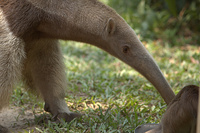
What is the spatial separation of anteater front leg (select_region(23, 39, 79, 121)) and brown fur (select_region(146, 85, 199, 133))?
5.35ft

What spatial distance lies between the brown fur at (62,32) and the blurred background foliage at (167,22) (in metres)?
4.85

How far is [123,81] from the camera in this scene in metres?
5.77

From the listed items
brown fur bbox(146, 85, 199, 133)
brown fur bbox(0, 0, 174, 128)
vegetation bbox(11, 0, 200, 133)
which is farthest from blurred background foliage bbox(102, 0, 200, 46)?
brown fur bbox(146, 85, 199, 133)

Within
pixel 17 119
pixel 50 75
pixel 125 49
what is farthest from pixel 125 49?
pixel 17 119

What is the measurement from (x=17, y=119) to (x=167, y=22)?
665cm

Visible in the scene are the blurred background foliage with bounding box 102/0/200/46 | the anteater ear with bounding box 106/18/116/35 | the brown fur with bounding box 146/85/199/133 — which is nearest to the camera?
the brown fur with bounding box 146/85/199/133

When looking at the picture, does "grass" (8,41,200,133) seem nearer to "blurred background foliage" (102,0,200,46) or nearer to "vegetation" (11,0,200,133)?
"vegetation" (11,0,200,133)

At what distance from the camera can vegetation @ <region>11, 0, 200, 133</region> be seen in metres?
3.94

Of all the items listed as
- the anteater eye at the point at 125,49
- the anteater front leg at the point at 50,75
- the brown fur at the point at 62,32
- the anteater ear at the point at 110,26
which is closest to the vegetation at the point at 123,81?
the anteater front leg at the point at 50,75

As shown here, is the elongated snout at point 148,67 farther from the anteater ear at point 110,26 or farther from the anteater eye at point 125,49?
→ the anteater ear at point 110,26

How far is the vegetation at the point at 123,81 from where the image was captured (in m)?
3.94

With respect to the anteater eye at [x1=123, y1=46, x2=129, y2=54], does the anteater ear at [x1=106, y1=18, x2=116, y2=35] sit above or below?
above

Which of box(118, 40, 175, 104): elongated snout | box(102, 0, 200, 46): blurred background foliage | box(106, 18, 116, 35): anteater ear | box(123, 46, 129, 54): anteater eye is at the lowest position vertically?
box(118, 40, 175, 104): elongated snout

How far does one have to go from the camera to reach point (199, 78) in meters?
5.91
